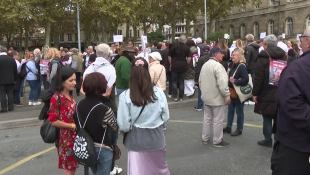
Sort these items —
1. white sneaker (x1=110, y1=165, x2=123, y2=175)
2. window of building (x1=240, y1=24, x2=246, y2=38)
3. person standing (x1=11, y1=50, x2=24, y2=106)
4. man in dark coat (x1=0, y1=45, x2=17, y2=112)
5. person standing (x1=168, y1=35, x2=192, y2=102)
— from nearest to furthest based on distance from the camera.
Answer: white sneaker (x1=110, y1=165, x2=123, y2=175), man in dark coat (x1=0, y1=45, x2=17, y2=112), person standing (x1=168, y1=35, x2=192, y2=102), person standing (x1=11, y1=50, x2=24, y2=106), window of building (x1=240, y1=24, x2=246, y2=38)

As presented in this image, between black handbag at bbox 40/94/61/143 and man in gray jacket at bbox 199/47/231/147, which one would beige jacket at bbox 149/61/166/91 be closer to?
man in gray jacket at bbox 199/47/231/147

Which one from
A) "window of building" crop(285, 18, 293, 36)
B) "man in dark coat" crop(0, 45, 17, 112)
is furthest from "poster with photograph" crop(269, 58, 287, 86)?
"window of building" crop(285, 18, 293, 36)

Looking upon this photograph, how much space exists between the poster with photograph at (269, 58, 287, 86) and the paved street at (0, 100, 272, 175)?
1329 mm

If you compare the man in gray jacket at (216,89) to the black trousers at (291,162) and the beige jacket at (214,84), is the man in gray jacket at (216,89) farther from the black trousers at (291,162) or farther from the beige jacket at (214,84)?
the black trousers at (291,162)

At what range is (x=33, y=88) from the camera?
434 inches

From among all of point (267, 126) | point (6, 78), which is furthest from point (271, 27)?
point (267, 126)

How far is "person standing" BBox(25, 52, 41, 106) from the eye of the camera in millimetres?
10727

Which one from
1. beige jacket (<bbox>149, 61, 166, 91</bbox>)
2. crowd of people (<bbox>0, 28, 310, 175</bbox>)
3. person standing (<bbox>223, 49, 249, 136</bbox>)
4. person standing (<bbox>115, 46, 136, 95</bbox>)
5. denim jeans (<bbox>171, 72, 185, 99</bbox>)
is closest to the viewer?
crowd of people (<bbox>0, 28, 310, 175</bbox>)

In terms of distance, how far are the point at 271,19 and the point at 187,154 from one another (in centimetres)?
5049

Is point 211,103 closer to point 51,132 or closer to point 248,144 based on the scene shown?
point 248,144

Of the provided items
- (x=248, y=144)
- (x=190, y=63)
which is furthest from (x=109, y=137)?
(x=190, y=63)

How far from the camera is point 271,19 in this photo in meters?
51.4

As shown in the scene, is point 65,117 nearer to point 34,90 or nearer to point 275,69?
point 275,69

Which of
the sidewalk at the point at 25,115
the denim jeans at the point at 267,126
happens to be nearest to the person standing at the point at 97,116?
the denim jeans at the point at 267,126
